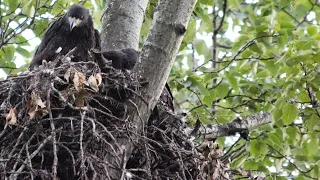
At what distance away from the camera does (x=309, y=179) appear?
5.83m

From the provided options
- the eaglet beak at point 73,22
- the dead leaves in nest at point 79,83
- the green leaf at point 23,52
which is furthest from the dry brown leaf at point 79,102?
the green leaf at point 23,52

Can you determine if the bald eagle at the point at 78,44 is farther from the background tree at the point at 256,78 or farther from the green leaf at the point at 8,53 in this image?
the green leaf at the point at 8,53

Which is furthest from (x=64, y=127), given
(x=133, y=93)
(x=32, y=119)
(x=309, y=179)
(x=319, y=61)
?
(x=309, y=179)

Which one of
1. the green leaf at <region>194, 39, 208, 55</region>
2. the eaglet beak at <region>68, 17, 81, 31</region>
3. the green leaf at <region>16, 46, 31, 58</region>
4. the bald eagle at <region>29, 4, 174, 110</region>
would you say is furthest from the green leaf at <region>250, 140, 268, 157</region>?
the green leaf at <region>16, 46, 31, 58</region>

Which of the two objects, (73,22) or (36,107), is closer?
(36,107)

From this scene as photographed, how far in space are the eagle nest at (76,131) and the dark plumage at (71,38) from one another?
91 centimetres

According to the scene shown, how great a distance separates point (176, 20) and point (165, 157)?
2.69ft

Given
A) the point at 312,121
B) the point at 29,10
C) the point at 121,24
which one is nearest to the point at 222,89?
the point at 312,121

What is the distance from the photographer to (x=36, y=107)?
299cm

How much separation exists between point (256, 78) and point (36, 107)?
3211 mm

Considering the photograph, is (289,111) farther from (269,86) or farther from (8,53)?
(8,53)

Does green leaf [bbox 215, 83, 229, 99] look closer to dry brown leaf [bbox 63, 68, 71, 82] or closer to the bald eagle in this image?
the bald eagle

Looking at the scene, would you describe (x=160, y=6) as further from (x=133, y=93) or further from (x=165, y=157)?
(x=165, y=157)

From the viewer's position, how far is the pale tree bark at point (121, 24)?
15.8ft
